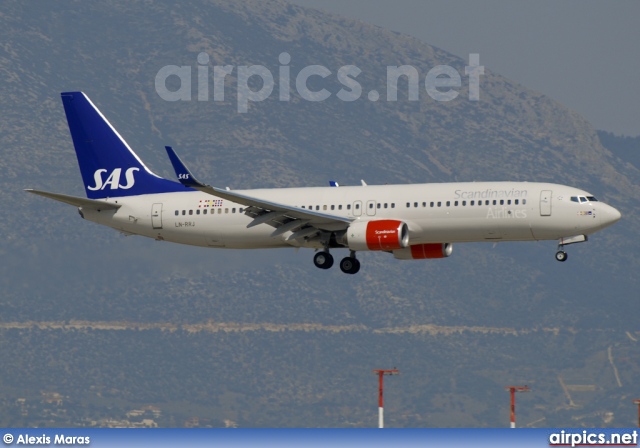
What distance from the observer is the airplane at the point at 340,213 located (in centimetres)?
7900

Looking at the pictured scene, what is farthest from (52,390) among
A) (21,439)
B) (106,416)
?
(21,439)

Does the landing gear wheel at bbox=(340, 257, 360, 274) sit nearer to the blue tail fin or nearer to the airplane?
the airplane

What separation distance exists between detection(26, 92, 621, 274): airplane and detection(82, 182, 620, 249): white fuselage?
5 cm

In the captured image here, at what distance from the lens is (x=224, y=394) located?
651 feet

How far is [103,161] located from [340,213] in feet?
54.3

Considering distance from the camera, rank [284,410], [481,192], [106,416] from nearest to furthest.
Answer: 1. [481,192]
2. [106,416]
3. [284,410]

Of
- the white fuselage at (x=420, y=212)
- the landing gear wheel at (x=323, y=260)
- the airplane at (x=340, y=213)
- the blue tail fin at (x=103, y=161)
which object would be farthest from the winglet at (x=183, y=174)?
the landing gear wheel at (x=323, y=260)

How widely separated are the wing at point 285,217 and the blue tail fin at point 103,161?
7550 mm

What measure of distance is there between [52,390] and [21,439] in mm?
143338

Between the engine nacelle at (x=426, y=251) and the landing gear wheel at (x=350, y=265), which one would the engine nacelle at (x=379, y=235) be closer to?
the landing gear wheel at (x=350, y=265)

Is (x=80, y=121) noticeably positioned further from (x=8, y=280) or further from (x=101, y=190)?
(x=8, y=280)

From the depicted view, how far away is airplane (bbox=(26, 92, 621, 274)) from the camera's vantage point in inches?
3110

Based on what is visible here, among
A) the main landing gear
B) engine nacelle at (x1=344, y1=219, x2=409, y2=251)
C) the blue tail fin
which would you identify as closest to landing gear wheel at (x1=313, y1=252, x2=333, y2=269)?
the main landing gear

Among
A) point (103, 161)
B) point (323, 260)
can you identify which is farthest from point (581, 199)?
point (103, 161)
